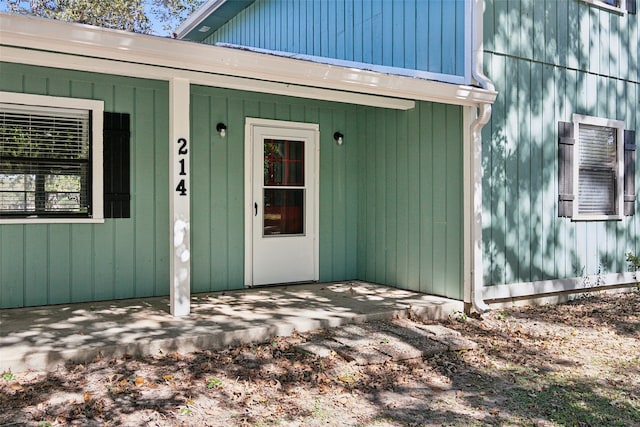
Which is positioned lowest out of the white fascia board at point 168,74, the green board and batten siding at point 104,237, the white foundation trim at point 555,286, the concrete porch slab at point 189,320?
the concrete porch slab at point 189,320

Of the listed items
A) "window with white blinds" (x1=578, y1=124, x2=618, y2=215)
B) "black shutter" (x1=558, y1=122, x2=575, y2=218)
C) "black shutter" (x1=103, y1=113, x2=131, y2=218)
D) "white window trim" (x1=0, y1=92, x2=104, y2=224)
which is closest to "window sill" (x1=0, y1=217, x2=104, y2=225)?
"white window trim" (x1=0, y1=92, x2=104, y2=224)

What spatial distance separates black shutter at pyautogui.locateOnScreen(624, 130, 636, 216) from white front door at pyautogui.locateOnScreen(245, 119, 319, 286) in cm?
386

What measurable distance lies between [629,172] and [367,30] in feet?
12.3

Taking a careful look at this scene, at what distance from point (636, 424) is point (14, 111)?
5491mm

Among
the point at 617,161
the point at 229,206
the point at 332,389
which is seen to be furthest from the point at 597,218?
the point at 332,389

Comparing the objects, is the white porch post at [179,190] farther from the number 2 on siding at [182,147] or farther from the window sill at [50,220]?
the window sill at [50,220]

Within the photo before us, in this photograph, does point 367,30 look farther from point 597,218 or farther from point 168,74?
point 597,218

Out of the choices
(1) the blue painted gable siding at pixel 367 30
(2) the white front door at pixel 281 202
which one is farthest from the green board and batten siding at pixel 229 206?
(1) the blue painted gable siding at pixel 367 30

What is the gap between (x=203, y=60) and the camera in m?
4.14

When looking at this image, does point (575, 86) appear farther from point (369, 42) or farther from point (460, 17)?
point (369, 42)

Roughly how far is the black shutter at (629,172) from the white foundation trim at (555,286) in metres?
0.85

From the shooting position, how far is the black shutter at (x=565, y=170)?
6207mm

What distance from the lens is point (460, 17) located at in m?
5.63

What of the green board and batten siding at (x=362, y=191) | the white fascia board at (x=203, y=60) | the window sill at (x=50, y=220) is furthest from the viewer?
the green board and batten siding at (x=362, y=191)
